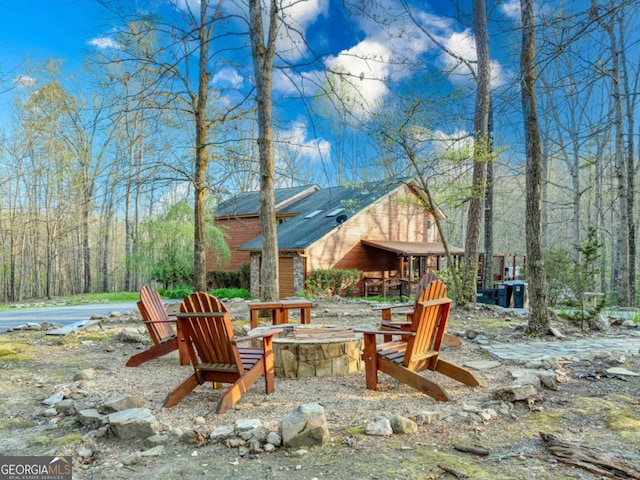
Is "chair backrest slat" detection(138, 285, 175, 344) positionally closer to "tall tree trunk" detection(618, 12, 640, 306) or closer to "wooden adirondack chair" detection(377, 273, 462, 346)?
"wooden adirondack chair" detection(377, 273, 462, 346)

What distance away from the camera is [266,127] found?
25.6 ft

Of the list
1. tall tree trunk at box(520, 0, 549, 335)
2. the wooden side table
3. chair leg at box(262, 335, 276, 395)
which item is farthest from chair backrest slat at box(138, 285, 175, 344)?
tall tree trunk at box(520, 0, 549, 335)

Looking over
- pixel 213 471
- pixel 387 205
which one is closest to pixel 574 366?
pixel 213 471

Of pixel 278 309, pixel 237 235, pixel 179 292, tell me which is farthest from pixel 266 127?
pixel 237 235

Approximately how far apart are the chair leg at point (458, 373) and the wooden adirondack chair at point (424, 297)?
602 mm

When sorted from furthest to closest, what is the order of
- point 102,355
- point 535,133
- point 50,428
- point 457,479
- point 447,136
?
point 447,136, point 535,133, point 102,355, point 50,428, point 457,479

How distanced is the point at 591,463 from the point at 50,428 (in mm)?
3504

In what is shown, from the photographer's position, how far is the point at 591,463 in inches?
93.7

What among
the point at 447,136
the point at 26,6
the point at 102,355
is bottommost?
the point at 102,355

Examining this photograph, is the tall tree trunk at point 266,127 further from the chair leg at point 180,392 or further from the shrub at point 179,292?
the shrub at point 179,292

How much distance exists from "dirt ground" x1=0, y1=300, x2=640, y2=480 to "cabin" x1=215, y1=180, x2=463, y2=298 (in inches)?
488

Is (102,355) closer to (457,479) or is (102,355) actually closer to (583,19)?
(457,479)

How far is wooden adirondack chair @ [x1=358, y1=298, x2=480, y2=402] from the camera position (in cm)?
365

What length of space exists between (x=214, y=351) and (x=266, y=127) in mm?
5051
